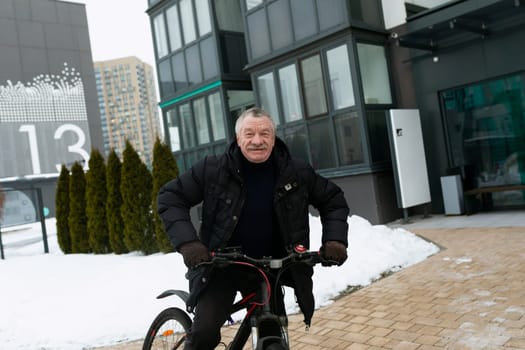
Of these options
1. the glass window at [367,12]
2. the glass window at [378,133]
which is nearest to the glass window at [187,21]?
the glass window at [367,12]

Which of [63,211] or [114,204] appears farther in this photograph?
[63,211]

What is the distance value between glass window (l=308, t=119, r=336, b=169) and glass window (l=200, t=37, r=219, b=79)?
437 cm

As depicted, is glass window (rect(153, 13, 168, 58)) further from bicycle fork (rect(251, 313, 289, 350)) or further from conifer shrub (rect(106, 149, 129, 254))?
bicycle fork (rect(251, 313, 289, 350))

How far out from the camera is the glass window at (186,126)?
15.9 metres

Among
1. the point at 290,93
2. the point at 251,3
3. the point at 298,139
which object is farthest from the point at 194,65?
the point at 298,139

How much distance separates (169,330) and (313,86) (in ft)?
30.8

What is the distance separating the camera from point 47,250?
13.2 m

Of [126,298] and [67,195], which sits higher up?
[67,195]

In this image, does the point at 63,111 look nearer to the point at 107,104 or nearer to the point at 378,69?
the point at 378,69

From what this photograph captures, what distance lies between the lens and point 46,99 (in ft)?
111

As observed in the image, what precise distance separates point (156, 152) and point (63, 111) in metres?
27.9

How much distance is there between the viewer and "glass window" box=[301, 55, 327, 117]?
11.6 meters

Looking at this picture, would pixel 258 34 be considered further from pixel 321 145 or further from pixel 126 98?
pixel 126 98

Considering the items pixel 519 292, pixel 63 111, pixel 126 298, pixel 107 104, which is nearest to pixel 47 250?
pixel 126 298
